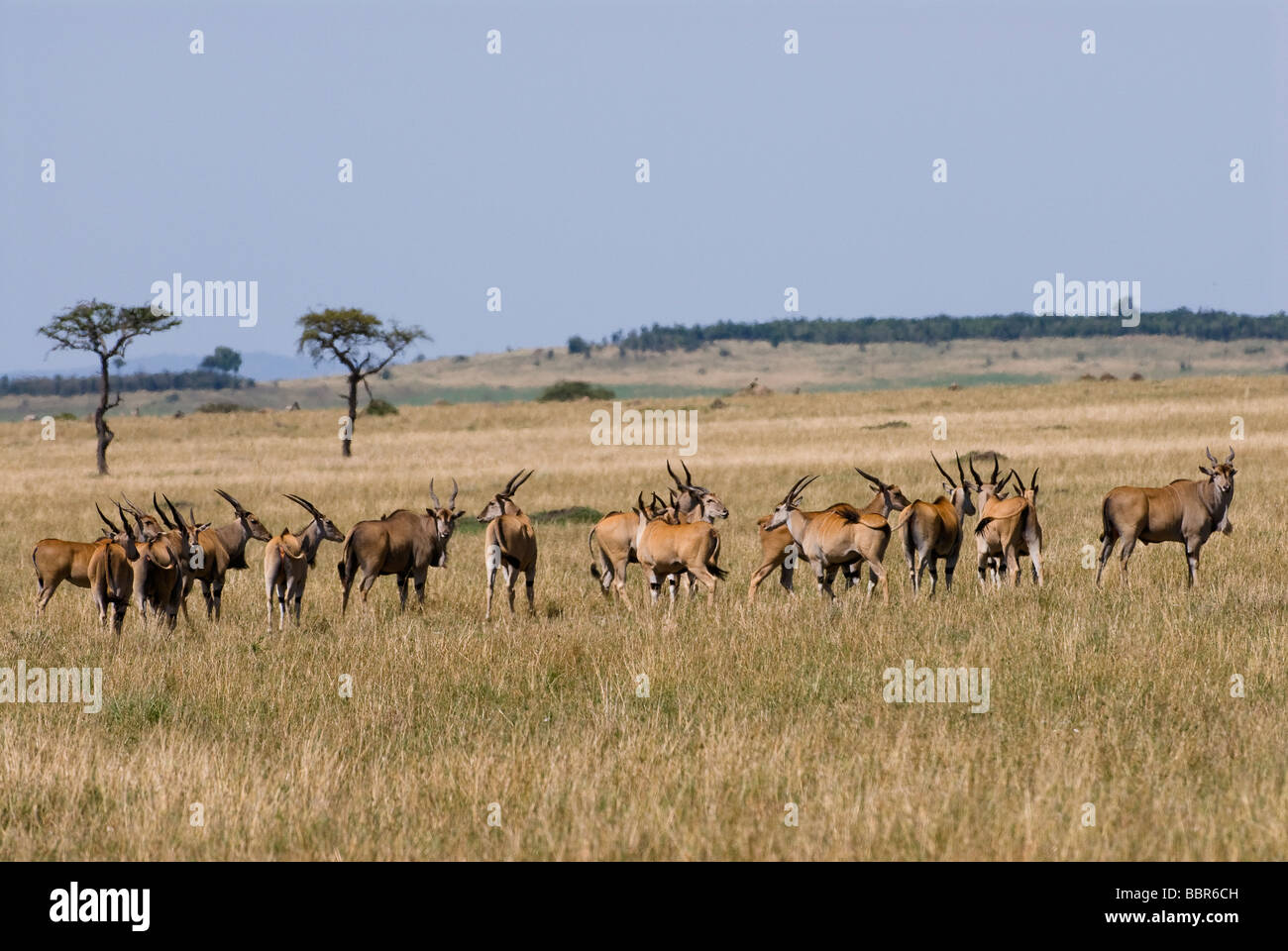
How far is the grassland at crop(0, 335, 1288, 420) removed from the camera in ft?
543

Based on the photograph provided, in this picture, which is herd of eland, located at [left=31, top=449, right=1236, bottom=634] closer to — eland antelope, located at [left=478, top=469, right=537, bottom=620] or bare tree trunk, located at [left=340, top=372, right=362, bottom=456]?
eland antelope, located at [left=478, top=469, right=537, bottom=620]

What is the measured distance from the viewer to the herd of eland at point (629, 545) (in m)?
13.2

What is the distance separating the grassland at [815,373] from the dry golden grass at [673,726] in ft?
475

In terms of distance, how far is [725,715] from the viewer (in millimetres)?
9094

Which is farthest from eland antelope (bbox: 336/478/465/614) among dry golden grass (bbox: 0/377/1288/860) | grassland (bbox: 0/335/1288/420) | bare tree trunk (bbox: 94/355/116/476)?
grassland (bbox: 0/335/1288/420)

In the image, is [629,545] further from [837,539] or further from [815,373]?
[815,373]

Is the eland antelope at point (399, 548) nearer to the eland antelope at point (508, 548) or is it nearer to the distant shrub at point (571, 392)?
the eland antelope at point (508, 548)

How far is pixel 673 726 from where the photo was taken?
8883mm

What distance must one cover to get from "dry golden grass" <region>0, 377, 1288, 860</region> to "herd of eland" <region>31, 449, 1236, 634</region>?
16.8 inches

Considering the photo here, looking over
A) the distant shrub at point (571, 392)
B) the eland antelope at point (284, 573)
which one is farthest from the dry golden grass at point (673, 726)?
the distant shrub at point (571, 392)
